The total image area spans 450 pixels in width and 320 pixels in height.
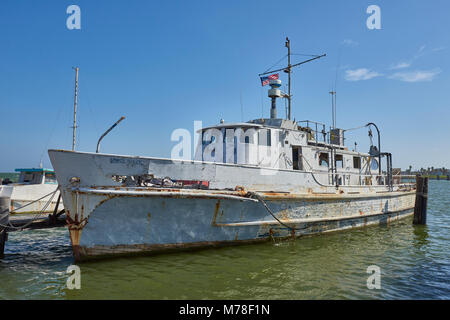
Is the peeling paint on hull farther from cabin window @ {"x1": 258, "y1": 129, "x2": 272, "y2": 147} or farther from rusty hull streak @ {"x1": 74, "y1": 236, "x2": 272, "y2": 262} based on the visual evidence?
cabin window @ {"x1": 258, "y1": 129, "x2": 272, "y2": 147}

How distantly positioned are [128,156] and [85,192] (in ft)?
4.00

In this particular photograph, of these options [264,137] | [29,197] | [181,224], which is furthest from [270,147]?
[29,197]

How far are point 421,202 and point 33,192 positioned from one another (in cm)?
2033

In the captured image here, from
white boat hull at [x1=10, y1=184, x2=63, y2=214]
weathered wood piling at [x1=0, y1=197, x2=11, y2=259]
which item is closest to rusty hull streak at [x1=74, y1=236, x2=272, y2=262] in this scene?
weathered wood piling at [x1=0, y1=197, x2=11, y2=259]

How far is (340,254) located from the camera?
25.6 ft

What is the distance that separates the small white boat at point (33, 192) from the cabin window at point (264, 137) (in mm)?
10958

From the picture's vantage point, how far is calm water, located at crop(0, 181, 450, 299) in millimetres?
5176

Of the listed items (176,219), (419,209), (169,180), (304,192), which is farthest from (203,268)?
(419,209)

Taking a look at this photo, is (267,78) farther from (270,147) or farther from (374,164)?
(374,164)

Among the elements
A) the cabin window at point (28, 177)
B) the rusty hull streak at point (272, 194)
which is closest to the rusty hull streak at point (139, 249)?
the rusty hull streak at point (272, 194)

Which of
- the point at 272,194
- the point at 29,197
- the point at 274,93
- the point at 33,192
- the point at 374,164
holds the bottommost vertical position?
the point at 29,197

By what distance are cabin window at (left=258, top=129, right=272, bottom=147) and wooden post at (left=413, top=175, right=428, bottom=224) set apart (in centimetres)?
898

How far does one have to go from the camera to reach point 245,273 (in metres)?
6.12

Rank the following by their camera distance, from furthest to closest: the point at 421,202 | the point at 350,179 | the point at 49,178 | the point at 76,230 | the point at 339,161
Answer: the point at 49,178
the point at 421,202
the point at 339,161
the point at 350,179
the point at 76,230
